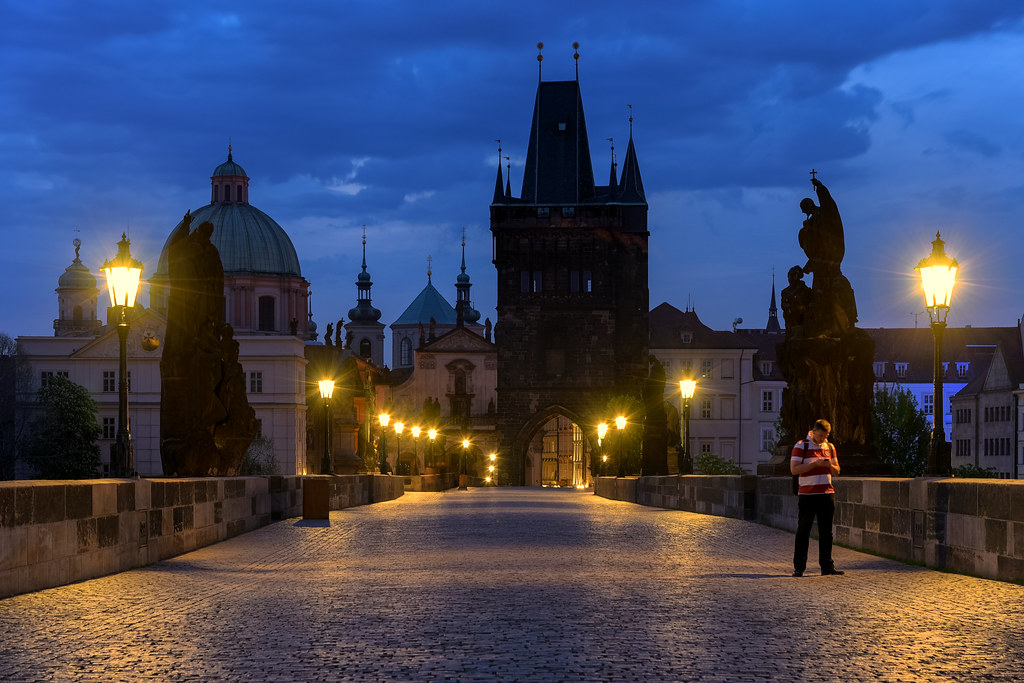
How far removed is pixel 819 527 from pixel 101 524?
6784 mm

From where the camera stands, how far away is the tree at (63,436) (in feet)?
278

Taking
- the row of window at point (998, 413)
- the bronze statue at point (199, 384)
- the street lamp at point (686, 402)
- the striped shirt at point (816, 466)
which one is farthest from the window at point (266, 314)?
the striped shirt at point (816, 466)

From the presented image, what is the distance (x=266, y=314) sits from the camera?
128625 millimetres

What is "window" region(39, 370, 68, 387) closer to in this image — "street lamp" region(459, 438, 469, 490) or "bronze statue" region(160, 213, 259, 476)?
"street lamp" region(459, 438, 469, 490)

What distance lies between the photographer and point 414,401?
12825cm

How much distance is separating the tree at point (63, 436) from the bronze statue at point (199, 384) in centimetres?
6216

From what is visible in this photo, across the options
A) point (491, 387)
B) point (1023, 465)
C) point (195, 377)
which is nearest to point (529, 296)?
point (491, 387)

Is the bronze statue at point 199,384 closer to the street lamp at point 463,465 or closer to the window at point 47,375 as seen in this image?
the street lamp at point 463,465

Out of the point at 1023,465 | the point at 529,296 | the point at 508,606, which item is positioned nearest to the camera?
the point at 508,606

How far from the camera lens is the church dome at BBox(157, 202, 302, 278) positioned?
127312 mm

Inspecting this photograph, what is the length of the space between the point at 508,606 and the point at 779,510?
452 inches

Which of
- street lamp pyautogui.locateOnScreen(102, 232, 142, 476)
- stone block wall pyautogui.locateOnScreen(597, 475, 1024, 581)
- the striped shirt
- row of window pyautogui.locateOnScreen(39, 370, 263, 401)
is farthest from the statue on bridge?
row of window pyautogui.locateOnScreen(39, 370, 263, 401)

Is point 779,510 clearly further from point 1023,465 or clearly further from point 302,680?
point 1023,465

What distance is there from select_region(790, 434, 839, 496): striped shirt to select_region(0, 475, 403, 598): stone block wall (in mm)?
6553
